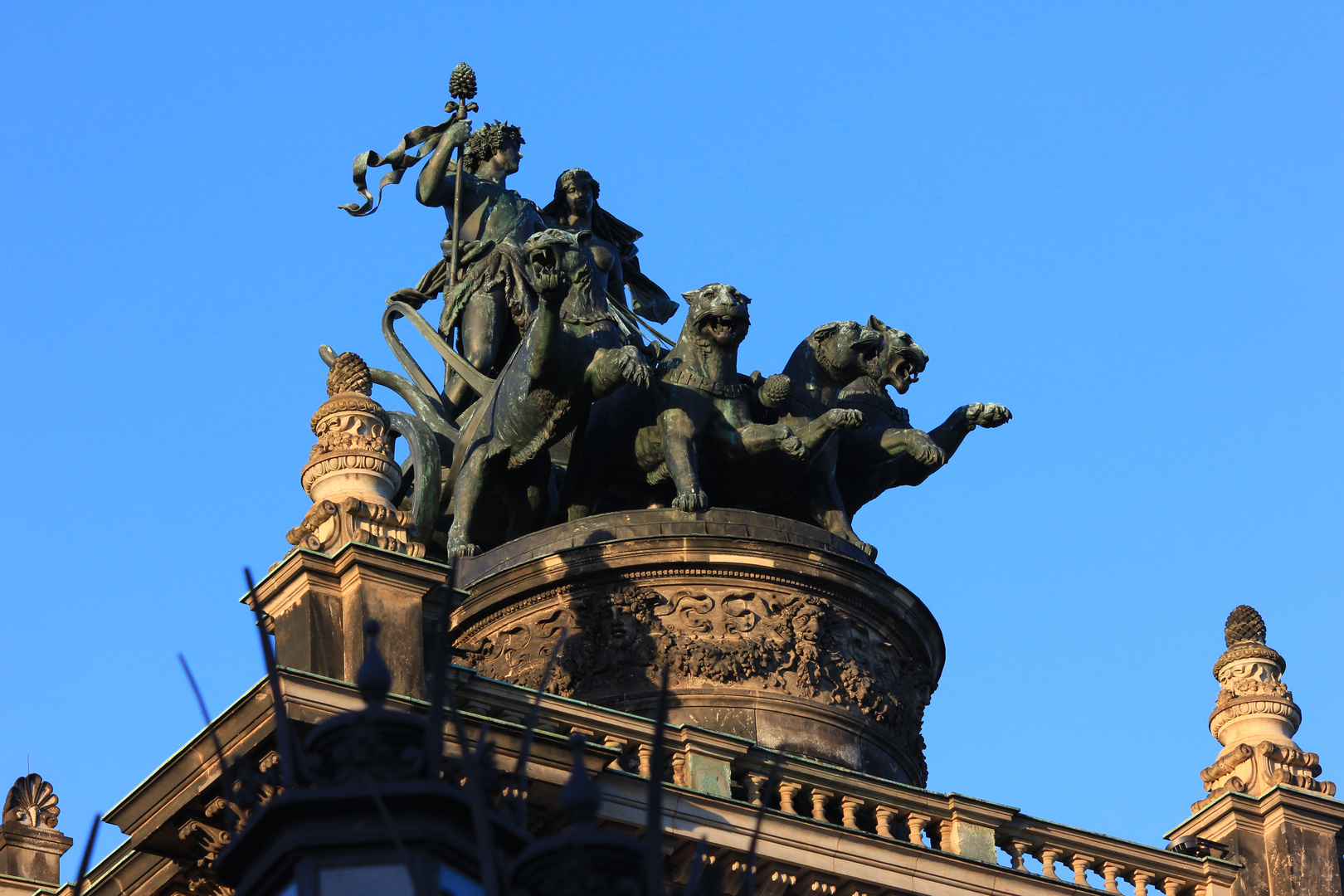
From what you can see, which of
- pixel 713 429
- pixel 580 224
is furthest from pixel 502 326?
pixel 713 429

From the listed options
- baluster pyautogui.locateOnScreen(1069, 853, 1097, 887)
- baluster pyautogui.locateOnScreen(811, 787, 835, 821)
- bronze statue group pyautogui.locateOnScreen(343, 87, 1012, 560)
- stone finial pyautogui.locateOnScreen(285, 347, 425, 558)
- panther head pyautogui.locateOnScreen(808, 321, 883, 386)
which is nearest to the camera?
stone finial pyautogui.locateOnScreen(285, 347, 425, 558)

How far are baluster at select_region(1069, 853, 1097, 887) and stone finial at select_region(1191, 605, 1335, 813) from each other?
1.90 m

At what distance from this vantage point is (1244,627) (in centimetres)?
3228

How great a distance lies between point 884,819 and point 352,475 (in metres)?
6.27

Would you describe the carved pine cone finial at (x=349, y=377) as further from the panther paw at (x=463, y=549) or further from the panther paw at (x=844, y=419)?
the panther paw at (x=844, y=419)

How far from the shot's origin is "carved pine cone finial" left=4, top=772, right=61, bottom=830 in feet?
102

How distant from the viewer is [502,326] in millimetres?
36906

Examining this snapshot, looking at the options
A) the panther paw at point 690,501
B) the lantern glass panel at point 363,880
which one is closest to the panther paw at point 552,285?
the panther paw at point 690,501

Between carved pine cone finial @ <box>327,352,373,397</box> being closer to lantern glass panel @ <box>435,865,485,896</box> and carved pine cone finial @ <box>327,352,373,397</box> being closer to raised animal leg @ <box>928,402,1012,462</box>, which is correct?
raised animal leg @ <box>928,402,1012,462</box>

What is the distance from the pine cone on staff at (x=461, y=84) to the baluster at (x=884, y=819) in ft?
49.5

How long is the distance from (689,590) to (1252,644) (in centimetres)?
665

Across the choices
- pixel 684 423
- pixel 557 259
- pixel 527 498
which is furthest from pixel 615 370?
pixel 527 498

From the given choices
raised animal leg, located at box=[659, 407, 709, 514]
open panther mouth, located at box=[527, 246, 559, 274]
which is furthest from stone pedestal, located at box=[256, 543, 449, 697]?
raised animal leg, located at box=[659, 407, 709, 514]

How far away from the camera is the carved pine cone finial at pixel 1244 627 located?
3231cm
